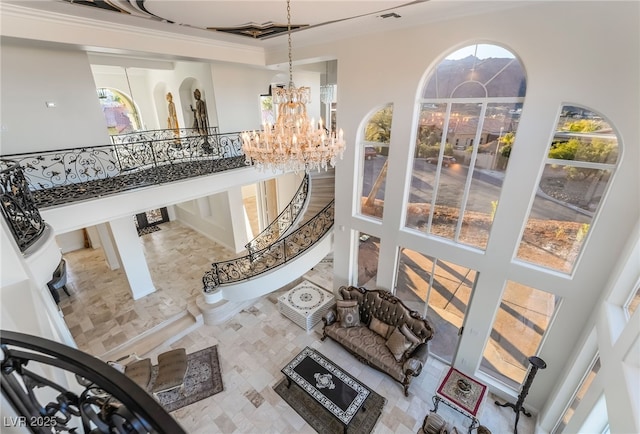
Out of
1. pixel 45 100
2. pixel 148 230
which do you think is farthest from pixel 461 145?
pixel 148 230

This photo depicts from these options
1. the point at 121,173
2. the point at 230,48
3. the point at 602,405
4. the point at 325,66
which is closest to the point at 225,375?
the point at 121,173

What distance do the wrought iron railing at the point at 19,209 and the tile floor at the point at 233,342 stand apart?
398cm

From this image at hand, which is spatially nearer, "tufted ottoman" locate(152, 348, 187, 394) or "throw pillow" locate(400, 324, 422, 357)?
"tufted ottoman" locate(152, 348, 187, 394)

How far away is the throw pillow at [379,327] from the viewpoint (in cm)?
620

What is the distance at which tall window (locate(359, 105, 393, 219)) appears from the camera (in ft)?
18.6

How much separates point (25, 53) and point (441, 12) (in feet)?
24.8

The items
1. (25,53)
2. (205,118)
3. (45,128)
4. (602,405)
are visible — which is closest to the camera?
(602,405)

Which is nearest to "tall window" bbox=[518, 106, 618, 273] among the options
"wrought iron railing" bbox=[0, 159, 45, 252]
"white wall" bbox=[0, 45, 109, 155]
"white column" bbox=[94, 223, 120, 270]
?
→ "wrought iron railing" bbox=[0, 159, 45, 252]

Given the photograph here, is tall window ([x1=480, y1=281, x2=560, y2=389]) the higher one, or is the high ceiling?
the high ceiling

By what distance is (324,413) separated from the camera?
5160 mm

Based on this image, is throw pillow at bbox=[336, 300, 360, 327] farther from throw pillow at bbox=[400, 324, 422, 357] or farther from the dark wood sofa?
throw pillow at bbox=[400, 324, 422, 357]

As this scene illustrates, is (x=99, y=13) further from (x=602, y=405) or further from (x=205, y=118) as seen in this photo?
(x=602, y=405)

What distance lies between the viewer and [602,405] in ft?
11.0

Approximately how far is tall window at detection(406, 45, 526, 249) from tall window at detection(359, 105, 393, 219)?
26.1 inches
